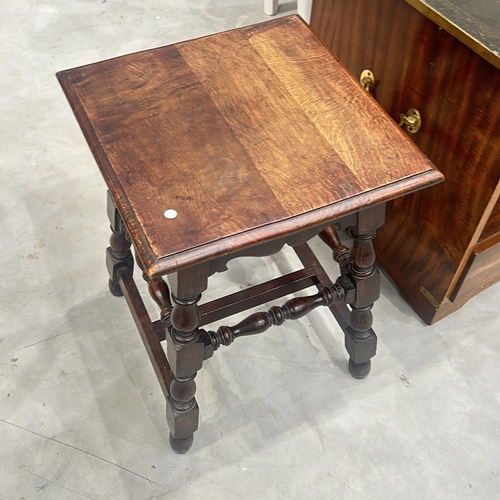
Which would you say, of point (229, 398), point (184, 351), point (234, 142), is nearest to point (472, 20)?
point (234, 142)

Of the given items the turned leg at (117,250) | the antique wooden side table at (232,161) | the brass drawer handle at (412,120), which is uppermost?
the antique wooden side table at (232,161)

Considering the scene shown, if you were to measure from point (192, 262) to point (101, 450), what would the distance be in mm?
599

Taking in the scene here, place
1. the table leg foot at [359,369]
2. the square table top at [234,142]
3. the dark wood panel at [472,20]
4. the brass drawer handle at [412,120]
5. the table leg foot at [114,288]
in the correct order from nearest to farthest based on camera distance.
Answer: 1. the square table top at [234,142]
2. the dark wood panel at [472,20]
3. the brass drawer handle at [412,120]
4. the table leg foot at [359,369]
5. the table leg foot at [114,288]

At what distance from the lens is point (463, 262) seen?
1.24 m

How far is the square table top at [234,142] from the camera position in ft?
2.74

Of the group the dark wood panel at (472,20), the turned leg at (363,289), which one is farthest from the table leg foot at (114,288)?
the dark wood panel at (472,20)

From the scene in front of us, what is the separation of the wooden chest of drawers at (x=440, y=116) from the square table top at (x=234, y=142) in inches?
6.6

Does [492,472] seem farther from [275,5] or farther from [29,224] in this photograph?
[275,5]

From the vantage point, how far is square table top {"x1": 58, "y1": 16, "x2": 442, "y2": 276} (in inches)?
32.9

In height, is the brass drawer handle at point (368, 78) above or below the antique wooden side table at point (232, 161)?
below

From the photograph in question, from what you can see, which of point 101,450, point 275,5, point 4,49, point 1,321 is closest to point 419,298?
point 101,450

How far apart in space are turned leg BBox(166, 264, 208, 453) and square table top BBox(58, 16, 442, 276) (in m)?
0.09

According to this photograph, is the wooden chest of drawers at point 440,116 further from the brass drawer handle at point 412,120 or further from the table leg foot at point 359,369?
the table leg foot at point 359,369

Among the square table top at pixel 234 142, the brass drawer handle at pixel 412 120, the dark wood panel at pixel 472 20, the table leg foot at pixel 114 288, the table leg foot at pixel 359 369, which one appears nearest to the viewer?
the square table top at pixel 234 142
